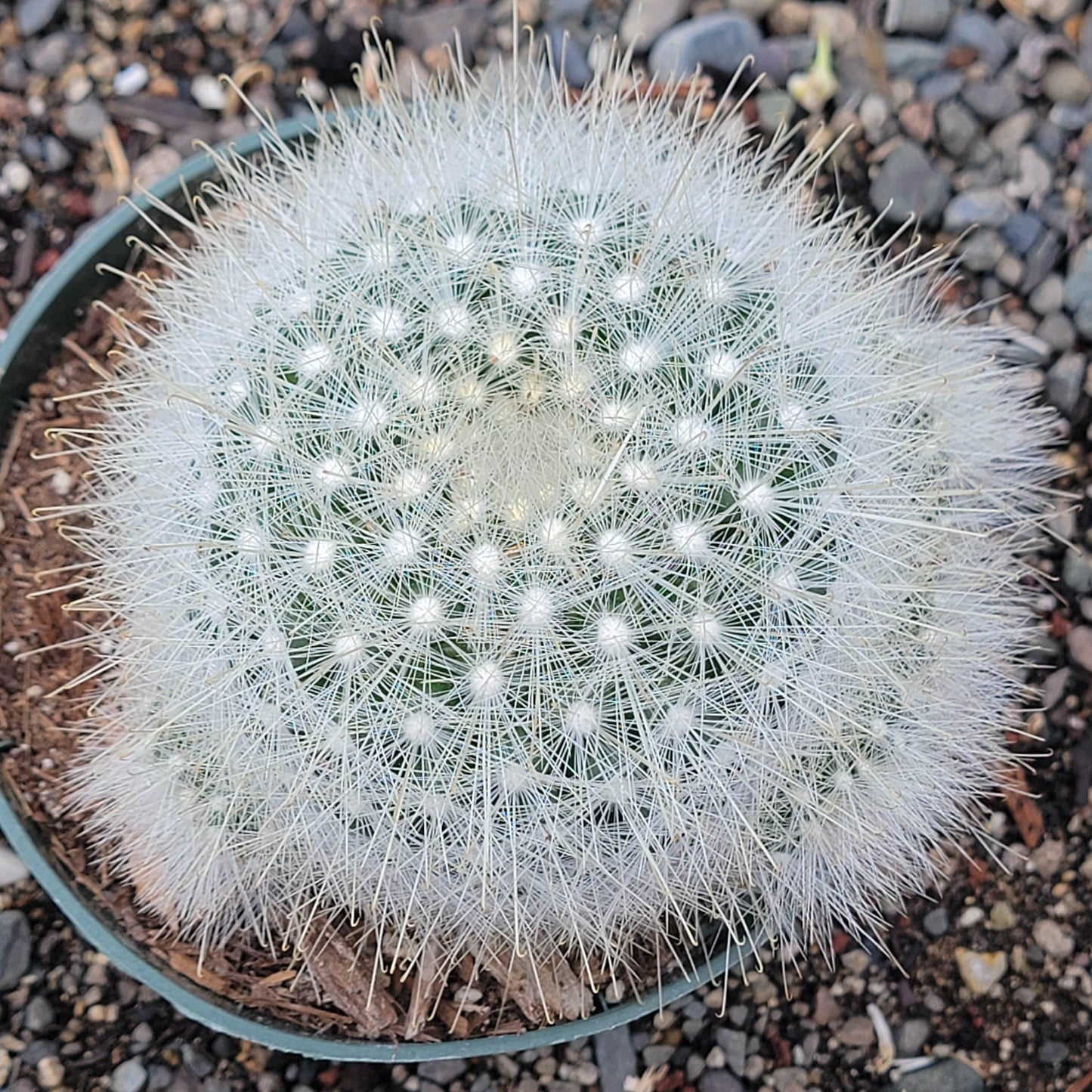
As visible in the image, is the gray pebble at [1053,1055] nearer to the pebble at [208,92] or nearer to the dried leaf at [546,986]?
the dried leaf at [546,986]

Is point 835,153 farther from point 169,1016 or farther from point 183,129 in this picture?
point 169,1016

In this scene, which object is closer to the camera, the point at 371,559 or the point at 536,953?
the point at 371,559

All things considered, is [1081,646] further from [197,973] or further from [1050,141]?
[197,973]

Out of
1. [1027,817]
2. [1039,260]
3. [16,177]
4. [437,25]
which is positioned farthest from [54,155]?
[1027,817]

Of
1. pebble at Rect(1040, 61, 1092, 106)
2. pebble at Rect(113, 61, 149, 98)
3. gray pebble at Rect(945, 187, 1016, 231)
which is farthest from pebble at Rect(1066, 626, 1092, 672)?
pebble at Rect(113, 61, 149, 98)

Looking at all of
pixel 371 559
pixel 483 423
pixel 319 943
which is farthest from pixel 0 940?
pixel 483 423

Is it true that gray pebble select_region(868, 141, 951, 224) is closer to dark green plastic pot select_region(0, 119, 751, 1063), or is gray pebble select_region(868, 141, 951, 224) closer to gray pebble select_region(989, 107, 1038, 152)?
gray pebble select_region(989, 107, 1038, 152)

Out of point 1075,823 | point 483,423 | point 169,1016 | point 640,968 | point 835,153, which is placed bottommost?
point 1075,823
